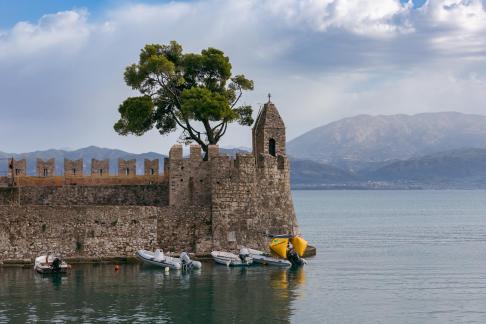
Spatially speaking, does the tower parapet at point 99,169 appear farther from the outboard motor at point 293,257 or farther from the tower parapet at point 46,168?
the outboard motor at point 293,257

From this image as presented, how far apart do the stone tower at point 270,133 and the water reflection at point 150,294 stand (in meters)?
9.42

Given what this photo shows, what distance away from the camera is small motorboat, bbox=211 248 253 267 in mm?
58312

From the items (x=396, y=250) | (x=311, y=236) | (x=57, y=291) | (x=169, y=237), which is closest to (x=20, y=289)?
(x=57, y=291)

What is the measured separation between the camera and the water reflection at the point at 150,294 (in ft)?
138

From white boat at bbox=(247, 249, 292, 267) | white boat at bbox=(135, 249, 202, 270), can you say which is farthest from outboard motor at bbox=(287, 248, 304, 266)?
white boat at bbox=(135, 249, 202, 270)

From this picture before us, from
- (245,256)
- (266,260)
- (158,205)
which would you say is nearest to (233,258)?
(245,256)

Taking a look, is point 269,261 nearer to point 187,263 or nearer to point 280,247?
point 280,247

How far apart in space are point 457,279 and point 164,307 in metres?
22.3

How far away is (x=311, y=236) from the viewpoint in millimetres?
101375

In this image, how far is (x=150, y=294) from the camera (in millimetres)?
47812

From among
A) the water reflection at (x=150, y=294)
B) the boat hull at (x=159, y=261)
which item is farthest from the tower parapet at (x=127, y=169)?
the water reflection at (x=150, y=294)

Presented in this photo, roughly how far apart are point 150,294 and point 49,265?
9274mm

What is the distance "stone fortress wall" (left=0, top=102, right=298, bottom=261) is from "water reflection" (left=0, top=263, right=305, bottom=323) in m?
2.09

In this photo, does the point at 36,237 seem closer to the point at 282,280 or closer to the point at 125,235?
the point at 125,235
